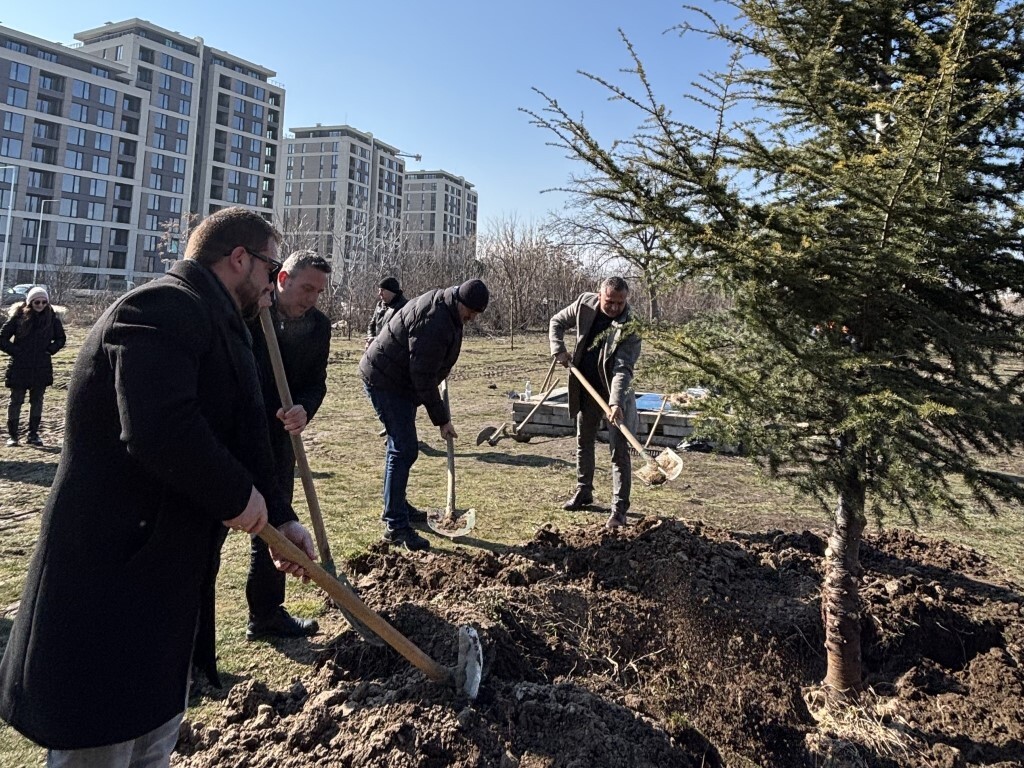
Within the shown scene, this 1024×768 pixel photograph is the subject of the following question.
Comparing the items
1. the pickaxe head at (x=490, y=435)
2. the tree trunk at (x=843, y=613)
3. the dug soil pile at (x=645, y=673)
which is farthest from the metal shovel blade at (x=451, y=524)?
the pickaxe head at (x=490, y=435)

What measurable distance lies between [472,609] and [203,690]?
1219 millimetres

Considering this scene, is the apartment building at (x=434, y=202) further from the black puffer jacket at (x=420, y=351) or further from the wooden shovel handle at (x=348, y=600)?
the wooden shovel handle at (x=348, y=600)

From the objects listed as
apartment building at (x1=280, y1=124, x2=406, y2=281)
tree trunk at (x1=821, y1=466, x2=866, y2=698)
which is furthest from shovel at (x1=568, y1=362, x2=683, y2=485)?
apartment building at (x1=280, y1=124, x2=406, y2=281)

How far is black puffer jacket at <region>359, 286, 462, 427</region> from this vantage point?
4656 millimetres

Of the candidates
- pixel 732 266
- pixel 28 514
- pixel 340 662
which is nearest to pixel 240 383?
pixel 340 662

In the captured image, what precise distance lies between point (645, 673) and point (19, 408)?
763 centimetres

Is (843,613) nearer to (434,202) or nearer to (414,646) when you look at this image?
(414,646)

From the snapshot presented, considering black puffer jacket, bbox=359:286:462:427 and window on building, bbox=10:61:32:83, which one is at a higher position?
window on building, bbox=10:61:32:83

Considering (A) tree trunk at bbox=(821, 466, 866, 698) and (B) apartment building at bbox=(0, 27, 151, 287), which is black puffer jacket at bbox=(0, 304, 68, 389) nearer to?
(A) tree trunk at bbox=(821, 466, 866, 698)

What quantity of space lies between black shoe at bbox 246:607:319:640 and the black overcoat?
1748 millimetres

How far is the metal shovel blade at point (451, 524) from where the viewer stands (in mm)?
4835

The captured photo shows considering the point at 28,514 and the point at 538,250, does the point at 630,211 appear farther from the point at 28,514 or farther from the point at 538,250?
the point at 538,250

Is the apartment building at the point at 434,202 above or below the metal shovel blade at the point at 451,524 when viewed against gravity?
above

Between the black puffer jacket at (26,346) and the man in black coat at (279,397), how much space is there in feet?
18.1
